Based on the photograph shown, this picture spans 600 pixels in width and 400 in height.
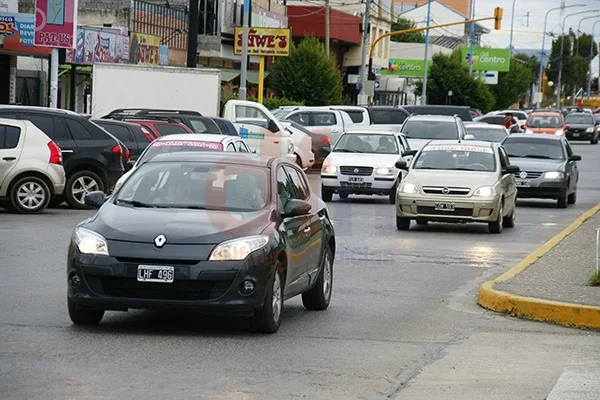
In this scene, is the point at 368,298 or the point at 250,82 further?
the point at 250,82

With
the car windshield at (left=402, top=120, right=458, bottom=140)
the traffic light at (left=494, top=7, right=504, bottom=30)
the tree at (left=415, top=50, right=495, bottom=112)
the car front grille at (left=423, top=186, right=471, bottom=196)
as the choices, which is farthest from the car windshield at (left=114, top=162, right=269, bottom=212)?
the tree at (left=415, top=50, right=495, bottom=112)

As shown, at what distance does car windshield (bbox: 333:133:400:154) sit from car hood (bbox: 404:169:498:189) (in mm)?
7478

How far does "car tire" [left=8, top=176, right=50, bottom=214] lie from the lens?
2306 centimetres

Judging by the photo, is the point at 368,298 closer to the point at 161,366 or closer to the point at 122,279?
the point at 122,279

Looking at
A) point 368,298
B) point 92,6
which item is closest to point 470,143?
point 368,298

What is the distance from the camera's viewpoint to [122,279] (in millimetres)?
10391

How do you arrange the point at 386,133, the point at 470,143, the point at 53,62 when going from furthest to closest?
the point at 53,62 → the point at 386,133 → the point at 470,143

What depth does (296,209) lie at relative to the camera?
37.0 feet

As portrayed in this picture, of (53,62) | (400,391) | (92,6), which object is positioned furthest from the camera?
(92,6)

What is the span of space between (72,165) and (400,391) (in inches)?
665

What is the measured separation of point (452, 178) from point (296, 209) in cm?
1196

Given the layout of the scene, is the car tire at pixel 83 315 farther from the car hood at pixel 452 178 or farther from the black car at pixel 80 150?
the black car at pixel 80 150

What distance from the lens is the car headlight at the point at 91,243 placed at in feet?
34.3

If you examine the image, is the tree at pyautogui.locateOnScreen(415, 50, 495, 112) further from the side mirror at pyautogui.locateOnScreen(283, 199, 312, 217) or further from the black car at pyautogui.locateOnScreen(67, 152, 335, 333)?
the side mirror at pyautogui.locateOnScreen(283, 199, 312, 217)
